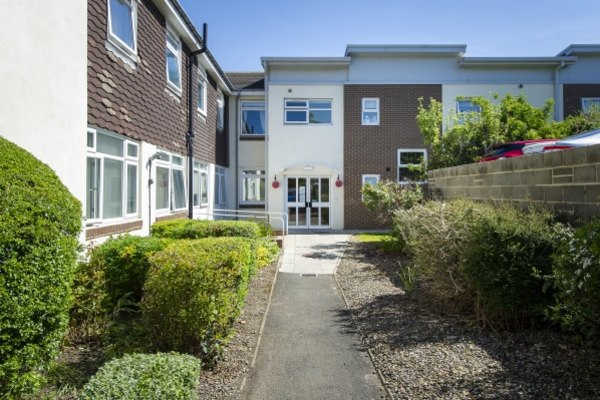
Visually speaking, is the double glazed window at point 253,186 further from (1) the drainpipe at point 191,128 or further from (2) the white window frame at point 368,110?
(1) the drainpipe at point 191,128

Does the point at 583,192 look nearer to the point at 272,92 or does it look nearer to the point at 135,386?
the point at 135,386

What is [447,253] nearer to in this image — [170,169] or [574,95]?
[170,169]

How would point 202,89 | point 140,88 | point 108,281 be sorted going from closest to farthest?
point 108,281 < point 140,88 < point 202,89

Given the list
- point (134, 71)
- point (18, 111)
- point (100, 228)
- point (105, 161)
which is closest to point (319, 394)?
point (18, 111)

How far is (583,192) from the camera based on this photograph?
502 cm

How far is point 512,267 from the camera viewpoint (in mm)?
4633

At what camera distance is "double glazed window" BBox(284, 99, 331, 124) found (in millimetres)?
18594

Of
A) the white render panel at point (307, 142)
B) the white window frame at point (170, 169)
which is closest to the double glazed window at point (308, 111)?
the white render panel at point (307, 142)

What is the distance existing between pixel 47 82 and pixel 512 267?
590 centimetres

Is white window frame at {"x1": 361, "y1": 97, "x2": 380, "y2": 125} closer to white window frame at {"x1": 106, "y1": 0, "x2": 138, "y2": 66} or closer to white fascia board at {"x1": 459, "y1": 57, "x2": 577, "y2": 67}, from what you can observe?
white fascia board at {"x1": 459, "y1": 57, "x2": 577, "y2": 67}

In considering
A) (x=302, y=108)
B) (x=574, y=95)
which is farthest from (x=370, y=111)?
(x=574, y=95)

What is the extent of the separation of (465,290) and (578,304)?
6.63 ft

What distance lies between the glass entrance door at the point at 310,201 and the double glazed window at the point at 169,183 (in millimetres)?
6612

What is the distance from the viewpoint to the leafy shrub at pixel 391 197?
451 inches
